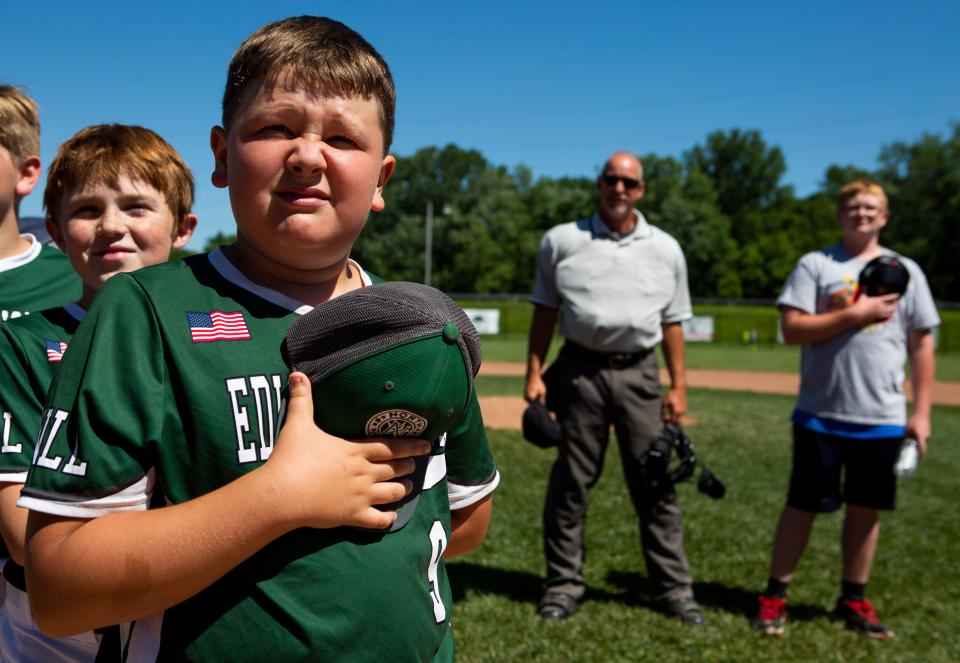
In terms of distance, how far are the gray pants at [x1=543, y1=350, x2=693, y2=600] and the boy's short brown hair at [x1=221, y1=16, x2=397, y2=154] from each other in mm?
3548

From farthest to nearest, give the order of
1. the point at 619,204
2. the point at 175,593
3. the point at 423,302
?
the point at 619,204 < the point at 423,302 < the point at 175,593

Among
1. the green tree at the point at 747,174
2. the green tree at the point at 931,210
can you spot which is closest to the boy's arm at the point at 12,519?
the green tree at the point at 931,210

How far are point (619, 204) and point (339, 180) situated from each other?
371 cm

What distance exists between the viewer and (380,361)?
112cm

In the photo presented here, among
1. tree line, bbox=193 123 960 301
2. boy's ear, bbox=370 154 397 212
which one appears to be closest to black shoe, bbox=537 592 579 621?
boy's ear, bbox=370 154 397 212

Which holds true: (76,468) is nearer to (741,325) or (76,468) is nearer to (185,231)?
(185,231)

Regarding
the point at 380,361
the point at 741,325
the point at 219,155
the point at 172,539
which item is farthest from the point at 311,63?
the point at 741,325

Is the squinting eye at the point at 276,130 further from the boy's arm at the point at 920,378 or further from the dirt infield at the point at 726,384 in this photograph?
the dirt infield at the point at 726,384

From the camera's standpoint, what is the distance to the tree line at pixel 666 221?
6725 cm

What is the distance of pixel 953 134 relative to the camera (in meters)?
68.7

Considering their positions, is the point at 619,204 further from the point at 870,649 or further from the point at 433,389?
the point at 433,389

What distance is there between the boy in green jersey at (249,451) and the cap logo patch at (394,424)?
0.06ft

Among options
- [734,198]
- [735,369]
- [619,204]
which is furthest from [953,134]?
[619,204]

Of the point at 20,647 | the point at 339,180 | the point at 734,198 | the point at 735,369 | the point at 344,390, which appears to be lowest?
the point at 735,369
